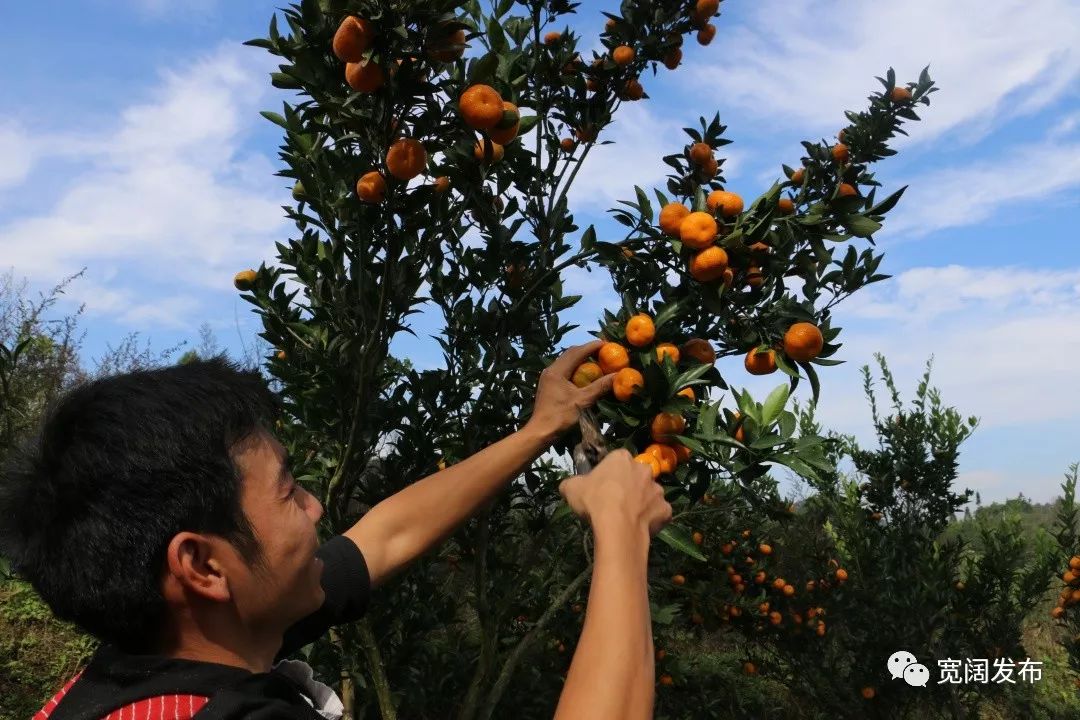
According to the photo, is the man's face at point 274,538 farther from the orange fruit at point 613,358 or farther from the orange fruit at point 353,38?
the orange fruit at point 353,38

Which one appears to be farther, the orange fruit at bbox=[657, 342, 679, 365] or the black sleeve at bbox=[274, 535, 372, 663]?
the orange fruit at bbox=[657, 342, 679, 365]

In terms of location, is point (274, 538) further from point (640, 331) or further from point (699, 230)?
point (699, 230)

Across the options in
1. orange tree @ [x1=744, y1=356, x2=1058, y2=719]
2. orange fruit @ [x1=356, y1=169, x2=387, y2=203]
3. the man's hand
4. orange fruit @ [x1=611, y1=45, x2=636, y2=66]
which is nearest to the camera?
the man's hand

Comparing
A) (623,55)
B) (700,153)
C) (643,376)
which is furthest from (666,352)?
(623,55)

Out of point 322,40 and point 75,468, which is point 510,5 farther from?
point 75,468

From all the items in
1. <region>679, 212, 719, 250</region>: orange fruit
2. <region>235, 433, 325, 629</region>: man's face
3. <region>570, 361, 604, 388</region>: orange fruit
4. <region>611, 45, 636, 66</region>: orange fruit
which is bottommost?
<region>235, 433, 325, 629</region>: man's face

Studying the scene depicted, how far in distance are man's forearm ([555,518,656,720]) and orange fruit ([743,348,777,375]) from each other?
1.02m

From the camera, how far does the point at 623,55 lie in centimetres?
307

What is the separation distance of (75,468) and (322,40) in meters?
1.31

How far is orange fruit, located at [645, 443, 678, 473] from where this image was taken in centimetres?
178

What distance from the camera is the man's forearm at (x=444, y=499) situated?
1891 millimetres

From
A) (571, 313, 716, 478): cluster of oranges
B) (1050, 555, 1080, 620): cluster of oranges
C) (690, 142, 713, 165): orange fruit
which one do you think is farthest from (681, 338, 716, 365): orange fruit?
(1050, 555, 1080, 620): cluster of oranges

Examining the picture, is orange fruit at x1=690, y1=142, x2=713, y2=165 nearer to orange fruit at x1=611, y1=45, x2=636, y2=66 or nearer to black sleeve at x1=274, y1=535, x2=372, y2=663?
orange fruit at x1=611, y1=45, x2=636, y2=66

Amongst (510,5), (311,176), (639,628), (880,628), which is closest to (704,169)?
(510,5)
